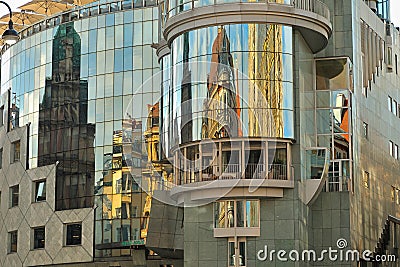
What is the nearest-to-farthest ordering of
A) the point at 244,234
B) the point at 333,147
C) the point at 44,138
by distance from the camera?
1. the point at 244,234
2. the point at 333,147
3. the point at 44,138

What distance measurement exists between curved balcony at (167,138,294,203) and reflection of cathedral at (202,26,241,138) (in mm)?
566

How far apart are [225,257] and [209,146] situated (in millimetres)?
5106

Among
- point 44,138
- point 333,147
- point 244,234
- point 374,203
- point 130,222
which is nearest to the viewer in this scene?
point 244,234

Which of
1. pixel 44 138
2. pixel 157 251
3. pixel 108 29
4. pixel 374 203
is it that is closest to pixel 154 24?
pixel 108 29

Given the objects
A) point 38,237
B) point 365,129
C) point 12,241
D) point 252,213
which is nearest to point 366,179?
point 365,129

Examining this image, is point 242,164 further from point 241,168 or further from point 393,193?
point 393,193

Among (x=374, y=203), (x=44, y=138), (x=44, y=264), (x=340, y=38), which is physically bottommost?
(x=44, y=264)

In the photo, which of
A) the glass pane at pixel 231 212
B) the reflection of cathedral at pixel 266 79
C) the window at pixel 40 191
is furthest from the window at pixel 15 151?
the reflection of cathedral at pixel 266 79

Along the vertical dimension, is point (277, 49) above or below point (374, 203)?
above

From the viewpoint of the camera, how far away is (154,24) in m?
58.0

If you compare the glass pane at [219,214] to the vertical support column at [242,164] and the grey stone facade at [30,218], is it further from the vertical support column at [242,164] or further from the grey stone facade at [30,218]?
the grey stone facade at [30,218]

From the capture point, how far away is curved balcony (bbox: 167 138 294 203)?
130ft

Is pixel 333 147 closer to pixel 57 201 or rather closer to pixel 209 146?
pixel 209 146

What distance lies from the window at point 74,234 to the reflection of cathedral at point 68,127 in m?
1.32
